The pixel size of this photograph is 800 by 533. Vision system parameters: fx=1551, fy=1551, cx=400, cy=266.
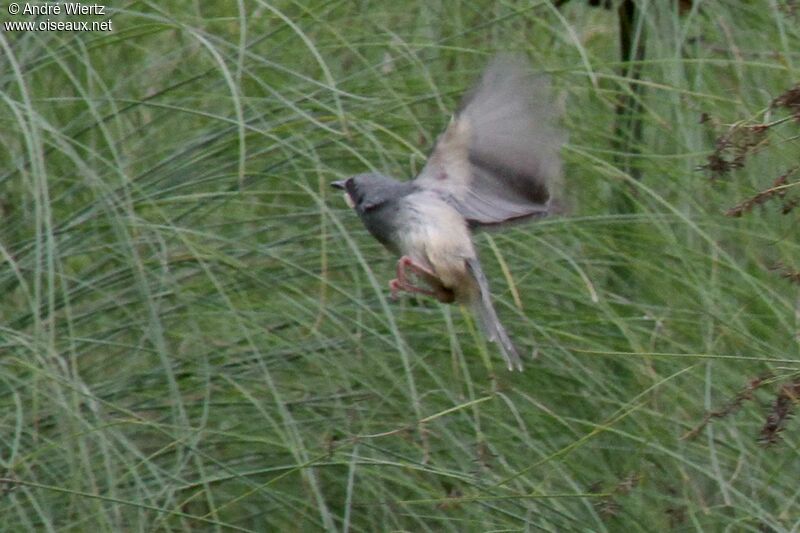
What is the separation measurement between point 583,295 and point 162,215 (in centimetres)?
61

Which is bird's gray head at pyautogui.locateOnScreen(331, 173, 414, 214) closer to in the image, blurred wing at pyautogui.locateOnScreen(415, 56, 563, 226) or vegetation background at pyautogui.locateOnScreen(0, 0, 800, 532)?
blurred wing at pyautogui.locateOnScreen(415, 56, 563, 226)

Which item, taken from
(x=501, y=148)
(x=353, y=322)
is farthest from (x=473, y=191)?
(x=353, y=322)

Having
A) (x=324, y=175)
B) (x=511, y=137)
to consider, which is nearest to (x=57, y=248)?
(x=324, y=175)

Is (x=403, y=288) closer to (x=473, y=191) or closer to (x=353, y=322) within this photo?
(x=473, y=191)

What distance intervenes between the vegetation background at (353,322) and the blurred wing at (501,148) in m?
0.27

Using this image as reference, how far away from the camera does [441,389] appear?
216 centimetres

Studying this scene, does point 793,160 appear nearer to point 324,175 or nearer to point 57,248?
point 324,175

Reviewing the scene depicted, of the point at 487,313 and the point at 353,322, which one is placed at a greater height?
the point at 487,313

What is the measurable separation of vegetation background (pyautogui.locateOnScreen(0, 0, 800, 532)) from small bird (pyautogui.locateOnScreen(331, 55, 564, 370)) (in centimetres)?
24

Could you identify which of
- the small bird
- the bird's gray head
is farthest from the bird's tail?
the bird's gray head

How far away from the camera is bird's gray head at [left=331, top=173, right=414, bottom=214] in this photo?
1746 millimetres

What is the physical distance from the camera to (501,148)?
178cm

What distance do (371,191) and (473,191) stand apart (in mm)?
117

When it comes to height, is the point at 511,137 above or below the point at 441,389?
above
